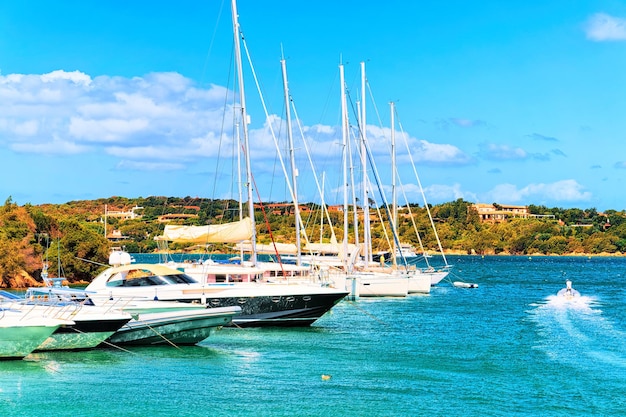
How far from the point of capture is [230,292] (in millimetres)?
Result: 35156

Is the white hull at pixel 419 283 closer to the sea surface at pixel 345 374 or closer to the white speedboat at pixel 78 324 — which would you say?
the sea surface at pixel 345 374

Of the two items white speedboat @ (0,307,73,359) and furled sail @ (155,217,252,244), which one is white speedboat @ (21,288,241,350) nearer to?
white speedboat @ (0,307,73,359)

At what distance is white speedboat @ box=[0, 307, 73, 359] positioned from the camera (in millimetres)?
25234

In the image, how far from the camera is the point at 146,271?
113 ft

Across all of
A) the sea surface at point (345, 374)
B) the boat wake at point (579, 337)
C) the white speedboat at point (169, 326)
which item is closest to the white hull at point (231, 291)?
the sea surface at point (345, 374)

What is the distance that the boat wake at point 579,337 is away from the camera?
3041cm

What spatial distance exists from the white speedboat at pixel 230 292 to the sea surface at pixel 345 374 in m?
0.73

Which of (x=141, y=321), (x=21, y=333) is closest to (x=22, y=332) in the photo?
(x=21, y=333)

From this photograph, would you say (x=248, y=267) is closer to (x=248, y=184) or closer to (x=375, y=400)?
(x=248, y=184)

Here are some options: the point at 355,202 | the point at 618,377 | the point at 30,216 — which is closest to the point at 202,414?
the point at 618,377

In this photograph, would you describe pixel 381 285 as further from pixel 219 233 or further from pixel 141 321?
pixel 141 321

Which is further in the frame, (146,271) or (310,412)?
(146,271)

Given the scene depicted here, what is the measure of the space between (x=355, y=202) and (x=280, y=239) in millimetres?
41096

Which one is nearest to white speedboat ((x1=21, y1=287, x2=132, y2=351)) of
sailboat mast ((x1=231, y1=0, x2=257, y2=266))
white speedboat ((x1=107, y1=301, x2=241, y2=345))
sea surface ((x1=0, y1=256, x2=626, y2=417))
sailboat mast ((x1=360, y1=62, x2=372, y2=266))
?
sea surface ((x1=0, y1=256, x2=626, y2=417))
